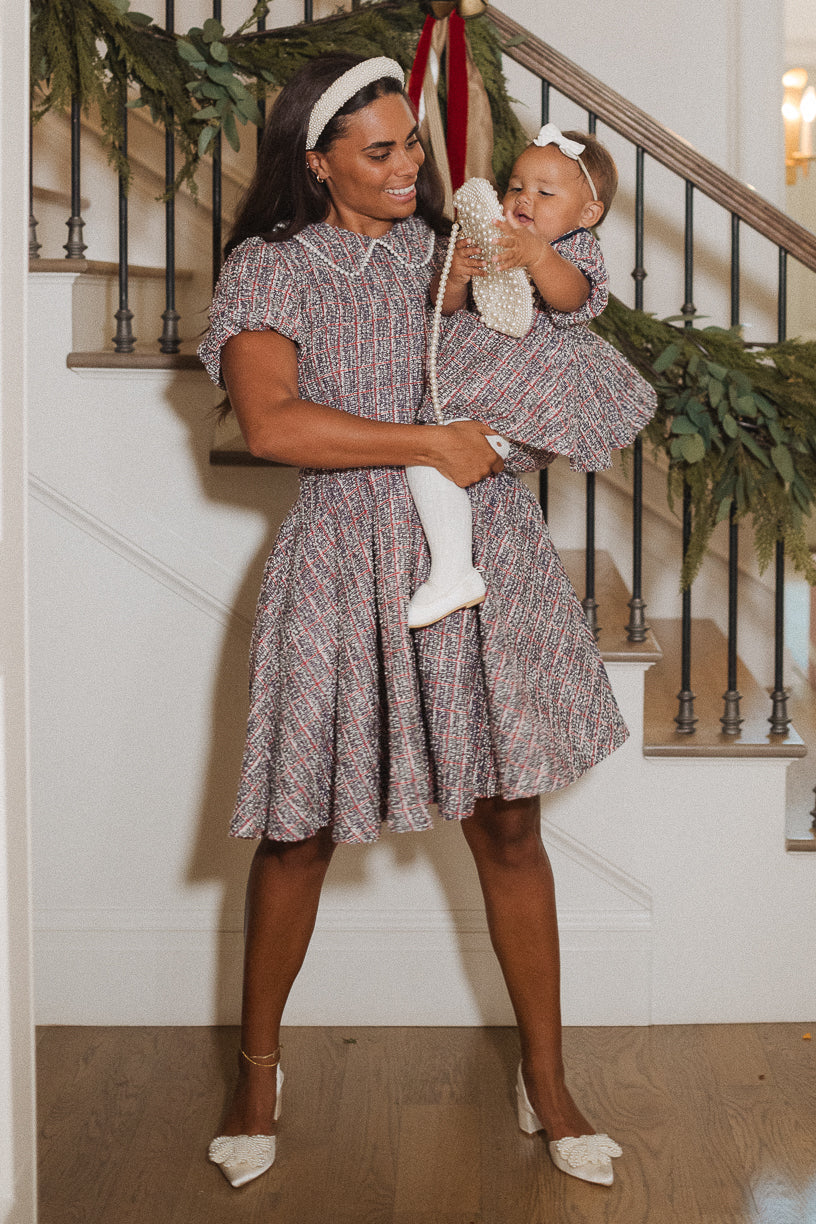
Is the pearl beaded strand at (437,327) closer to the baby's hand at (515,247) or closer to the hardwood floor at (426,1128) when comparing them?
the baby's hand at (515,247)

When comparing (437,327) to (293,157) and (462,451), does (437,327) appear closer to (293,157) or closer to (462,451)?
(462,451)

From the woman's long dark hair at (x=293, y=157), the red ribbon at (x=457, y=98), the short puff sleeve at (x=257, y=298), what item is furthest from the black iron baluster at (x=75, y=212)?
the red ribbon at (x=457, y=98)

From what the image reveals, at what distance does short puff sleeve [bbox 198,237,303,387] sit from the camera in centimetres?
166

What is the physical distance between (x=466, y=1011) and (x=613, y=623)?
78cm

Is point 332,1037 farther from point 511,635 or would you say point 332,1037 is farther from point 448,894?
point 511,635

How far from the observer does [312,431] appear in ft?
5.31

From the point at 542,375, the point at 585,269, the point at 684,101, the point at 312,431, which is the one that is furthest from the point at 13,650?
the point at 684,101

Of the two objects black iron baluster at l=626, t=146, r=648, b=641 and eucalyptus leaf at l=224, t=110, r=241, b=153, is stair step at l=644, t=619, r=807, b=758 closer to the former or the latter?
black iron baluster at l=626, t=146, r=648, b=641

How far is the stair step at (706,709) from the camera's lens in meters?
2.20

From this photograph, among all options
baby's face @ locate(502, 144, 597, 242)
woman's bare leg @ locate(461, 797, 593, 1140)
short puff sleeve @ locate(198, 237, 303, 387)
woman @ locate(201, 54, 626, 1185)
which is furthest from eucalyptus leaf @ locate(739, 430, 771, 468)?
short puff sleeve @ locate(198, 237, 303, 387)

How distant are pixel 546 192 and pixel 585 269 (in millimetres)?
113

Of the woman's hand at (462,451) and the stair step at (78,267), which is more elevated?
the stair step at (78,267)

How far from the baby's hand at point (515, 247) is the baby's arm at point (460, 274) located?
1.7 inches

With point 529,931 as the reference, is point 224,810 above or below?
above
